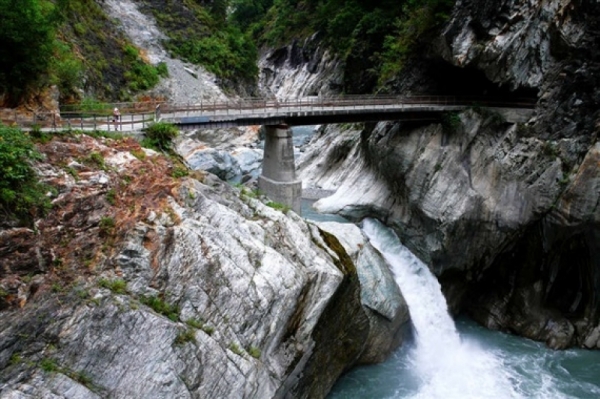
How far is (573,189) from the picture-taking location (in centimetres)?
2378

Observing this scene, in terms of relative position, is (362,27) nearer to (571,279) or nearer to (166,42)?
(166,42)

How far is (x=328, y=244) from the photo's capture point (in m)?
19.7

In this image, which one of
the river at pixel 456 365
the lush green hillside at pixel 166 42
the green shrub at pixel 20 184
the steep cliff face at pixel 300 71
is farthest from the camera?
the steep cliff face at pixel 300 71

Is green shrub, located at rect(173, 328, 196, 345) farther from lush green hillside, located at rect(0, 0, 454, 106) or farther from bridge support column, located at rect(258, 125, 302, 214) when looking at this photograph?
bridge support column, located at rect(258, 125, 302, 214)

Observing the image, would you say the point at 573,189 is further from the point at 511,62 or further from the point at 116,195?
the point at 116,195

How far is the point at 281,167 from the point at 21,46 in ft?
49.5

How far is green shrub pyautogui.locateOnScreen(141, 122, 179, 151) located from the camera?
1936 centimetres

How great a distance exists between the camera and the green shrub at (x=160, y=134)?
19359 millimetres

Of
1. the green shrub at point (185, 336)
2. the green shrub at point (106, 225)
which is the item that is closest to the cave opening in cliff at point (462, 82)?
the green shrub at point (106, 225)

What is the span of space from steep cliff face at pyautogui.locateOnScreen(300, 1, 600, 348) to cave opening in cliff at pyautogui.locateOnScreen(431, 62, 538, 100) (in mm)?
917

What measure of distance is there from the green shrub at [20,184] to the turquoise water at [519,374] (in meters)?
14.1

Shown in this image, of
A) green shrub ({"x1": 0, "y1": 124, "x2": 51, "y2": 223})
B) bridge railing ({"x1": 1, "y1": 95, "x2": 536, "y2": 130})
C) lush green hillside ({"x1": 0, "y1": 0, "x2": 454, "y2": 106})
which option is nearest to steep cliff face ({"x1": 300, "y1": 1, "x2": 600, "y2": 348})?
bridge railing ({"x1": 1, "y1": 95, "x2": 536, "y2": 130})

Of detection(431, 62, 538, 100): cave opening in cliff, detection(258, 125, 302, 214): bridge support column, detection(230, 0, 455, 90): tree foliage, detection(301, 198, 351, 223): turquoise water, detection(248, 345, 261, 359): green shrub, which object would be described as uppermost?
detection(230, 0, 455, 90): tree foliage

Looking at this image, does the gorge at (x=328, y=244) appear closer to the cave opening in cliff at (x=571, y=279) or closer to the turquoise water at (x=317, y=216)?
the cave opening in cliff at (x=571, y=279)
